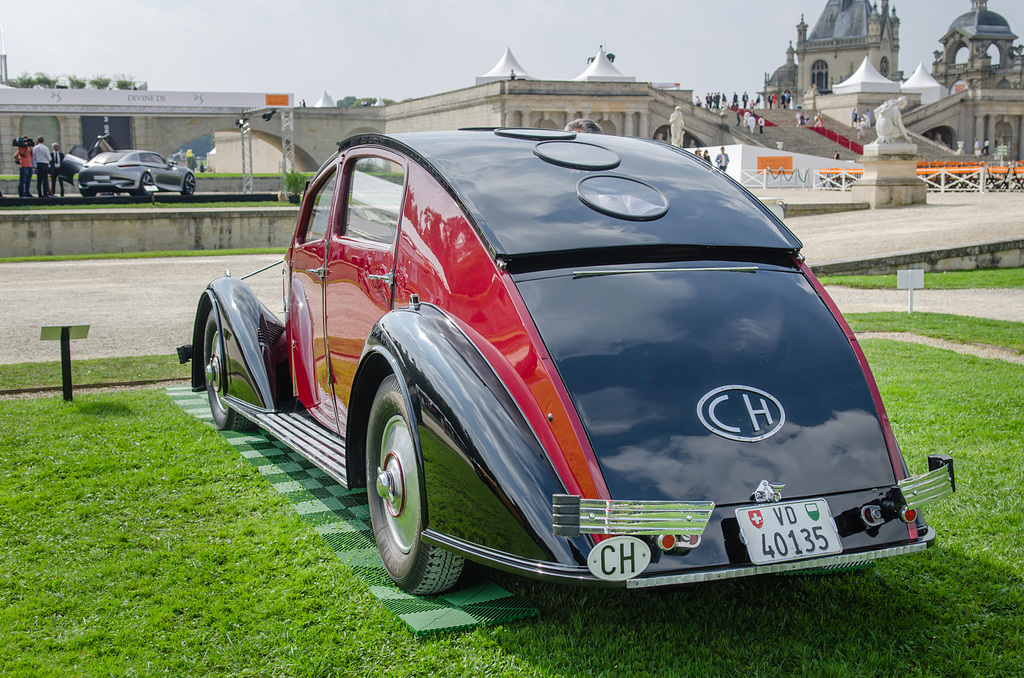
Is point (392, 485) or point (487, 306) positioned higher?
point (487, 306)

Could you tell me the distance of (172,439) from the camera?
5.73m

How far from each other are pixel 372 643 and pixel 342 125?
72.6 m

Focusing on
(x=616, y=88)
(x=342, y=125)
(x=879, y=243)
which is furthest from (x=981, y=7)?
(x=879, y=243)

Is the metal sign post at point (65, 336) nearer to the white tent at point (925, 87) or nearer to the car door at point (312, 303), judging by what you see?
the car door at point (312, 303)

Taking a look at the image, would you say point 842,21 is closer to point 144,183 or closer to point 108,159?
point 144,183

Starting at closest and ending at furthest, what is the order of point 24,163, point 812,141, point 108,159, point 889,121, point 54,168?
point 889,121, point 24,163, point 108,159, point 54,168, point 812,141

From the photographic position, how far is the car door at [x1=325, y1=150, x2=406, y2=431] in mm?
3945

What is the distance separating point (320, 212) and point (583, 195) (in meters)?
2.08

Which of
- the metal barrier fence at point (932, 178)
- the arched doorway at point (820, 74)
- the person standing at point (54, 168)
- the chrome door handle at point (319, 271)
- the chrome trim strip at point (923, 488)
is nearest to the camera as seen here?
the chrome trim strip at point (923, 488)

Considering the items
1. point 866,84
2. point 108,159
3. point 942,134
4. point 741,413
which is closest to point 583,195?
point 741,413

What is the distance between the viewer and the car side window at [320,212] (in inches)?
193

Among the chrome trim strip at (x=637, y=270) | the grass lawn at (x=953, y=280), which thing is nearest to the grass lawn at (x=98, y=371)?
Result: the chrome trim strip at (x=637, y=270)

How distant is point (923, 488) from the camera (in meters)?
2.91

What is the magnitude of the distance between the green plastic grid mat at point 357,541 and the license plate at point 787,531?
901 millimetres
